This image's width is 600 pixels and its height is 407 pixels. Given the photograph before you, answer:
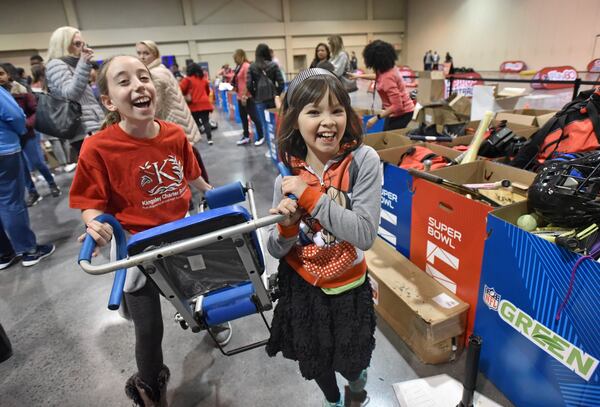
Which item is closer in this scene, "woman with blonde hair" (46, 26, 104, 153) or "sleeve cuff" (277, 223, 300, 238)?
"sleeve cuff" (277, 223, 300, 238)

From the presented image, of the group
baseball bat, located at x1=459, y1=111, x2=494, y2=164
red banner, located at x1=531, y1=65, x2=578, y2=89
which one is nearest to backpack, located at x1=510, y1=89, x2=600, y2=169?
baseball bat, located at x1=459, y1=111, x2=494, y2=164

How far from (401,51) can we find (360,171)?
23271 millimetres

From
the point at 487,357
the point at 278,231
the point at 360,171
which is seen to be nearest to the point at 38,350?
the point at 278,231

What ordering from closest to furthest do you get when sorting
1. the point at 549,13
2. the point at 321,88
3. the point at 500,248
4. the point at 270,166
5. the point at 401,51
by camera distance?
the point at 321,88
the point at 500,248
the point at 270,166
the point at 549,13
the point at 401,51

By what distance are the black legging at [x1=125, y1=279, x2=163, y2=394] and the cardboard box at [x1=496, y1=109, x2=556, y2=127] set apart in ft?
11.0

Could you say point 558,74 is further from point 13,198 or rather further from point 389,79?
point 13,198

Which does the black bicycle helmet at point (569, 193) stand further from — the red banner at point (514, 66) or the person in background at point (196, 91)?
the red banner at point (514, 66)

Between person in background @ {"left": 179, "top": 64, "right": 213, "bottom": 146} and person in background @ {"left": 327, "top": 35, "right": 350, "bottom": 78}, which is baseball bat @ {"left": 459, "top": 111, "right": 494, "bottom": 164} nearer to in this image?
person in background @ {"left": 327, "top": 35, "right": 350, "bottom": 78}

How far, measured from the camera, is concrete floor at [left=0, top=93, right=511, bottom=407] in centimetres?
167

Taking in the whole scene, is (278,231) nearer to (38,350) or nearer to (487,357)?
(487,357)

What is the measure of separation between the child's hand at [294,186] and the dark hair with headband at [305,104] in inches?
7.1

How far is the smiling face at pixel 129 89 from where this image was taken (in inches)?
47.4

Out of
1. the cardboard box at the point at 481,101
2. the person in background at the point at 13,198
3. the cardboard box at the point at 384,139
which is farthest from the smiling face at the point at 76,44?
the cardboard box at the point at 481,101

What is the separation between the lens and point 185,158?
1.49m
